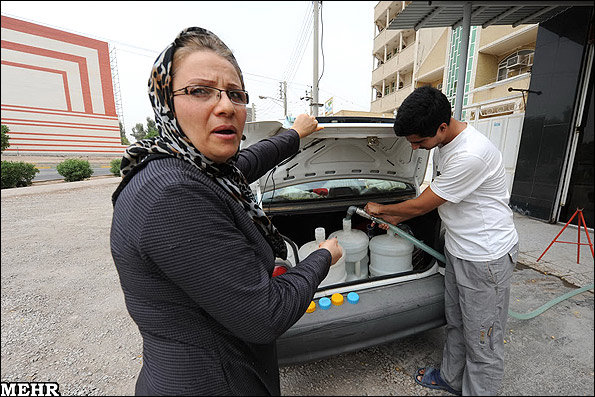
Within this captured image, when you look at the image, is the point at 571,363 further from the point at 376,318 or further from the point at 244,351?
the point at 376,318

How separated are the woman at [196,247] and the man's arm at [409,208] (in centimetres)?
93

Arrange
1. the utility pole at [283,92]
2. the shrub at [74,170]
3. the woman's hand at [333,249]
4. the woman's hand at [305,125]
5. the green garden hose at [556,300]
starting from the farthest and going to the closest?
the utility pole at [283,92] → the shrub at [74,170] → the woman's hand at [305,125] → the woman's hand at [333,249] → the green garden hose at [556,300]

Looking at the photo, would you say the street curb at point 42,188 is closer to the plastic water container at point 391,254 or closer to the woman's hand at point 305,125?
the woman's hand at point 305,125

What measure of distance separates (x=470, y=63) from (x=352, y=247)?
38.2 ft

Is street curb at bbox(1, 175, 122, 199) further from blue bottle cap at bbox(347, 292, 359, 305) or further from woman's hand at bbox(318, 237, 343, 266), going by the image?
blue bottle cap at bbox(347, 292, 359, 305)

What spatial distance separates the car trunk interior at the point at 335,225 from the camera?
2.28 meters

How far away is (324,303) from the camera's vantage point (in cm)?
157

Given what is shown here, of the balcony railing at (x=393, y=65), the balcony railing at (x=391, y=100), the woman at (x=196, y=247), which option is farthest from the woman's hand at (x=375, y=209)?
the balcony railing at (x=393, y=65)

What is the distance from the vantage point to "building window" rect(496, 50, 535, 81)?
8328 millimetres

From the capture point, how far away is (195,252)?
64 centimetres

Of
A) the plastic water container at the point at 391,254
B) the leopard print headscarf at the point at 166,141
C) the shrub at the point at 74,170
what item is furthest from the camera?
the shrub at the point at 74,170

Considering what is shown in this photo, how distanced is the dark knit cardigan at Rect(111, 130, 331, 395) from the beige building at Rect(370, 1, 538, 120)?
2.88 meters

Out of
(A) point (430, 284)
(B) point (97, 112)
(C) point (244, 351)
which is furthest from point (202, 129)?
(B) point (97, 112)

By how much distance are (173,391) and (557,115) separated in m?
7.20
